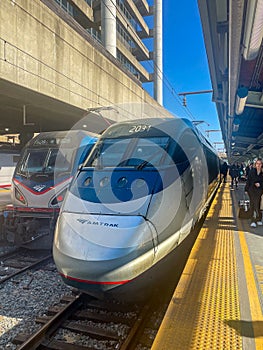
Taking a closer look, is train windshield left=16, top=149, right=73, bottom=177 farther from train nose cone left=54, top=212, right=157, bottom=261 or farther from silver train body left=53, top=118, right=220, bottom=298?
train nose cone left=54, top=212, right=157, bottom=261

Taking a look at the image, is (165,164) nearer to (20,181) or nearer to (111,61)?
(20,181)

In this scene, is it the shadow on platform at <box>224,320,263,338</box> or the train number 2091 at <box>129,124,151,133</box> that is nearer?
the shadow on platform at <box>224,320,263,338</box>

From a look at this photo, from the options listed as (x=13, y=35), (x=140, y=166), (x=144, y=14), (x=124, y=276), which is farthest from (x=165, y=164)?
(x=144, y=14)

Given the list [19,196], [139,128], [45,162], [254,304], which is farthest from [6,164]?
[254,304]

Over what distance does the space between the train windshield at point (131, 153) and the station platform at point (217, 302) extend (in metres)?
1.58

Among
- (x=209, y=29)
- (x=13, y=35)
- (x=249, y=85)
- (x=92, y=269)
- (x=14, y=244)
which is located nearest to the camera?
(x=92, y=269)

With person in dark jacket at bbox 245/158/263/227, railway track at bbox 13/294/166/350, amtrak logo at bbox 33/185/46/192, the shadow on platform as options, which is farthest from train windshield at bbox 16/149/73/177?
the shadow on platform

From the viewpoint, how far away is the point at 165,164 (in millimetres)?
4180

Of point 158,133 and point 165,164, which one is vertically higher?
point 158,133

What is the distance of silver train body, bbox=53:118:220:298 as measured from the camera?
3154 millimetres

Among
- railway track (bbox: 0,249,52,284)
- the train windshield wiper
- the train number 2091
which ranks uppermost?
the train number 2091

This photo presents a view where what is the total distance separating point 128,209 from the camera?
3561 mm

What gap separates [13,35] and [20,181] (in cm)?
392

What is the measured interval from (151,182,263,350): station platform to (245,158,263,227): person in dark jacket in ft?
6.00
